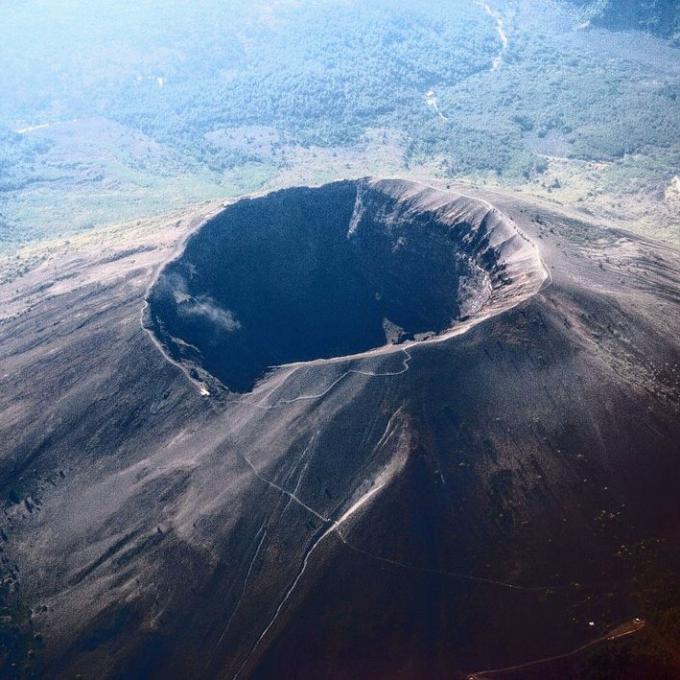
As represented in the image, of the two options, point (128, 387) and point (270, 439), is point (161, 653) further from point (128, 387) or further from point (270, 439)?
point (128, 387)

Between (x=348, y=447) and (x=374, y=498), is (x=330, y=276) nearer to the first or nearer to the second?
(x=348, y=447)

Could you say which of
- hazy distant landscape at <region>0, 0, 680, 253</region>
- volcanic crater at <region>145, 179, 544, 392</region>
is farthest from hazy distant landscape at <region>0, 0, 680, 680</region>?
hazy distant landscape at <region>0, 0, 680, 253</region>

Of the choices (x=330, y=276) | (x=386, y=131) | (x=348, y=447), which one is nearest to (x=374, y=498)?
(x=348, y=447)

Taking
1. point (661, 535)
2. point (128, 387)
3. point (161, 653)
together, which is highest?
point (128, 387)

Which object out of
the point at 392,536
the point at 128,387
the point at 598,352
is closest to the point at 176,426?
the point at 128,387

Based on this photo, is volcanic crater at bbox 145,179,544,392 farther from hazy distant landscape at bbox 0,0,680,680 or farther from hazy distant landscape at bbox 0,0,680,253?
hazy distant landscape at bbox 0,0,680,253

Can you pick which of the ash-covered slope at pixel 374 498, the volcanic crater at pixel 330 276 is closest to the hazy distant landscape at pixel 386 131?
the volcanic crater at pixel 330 276
